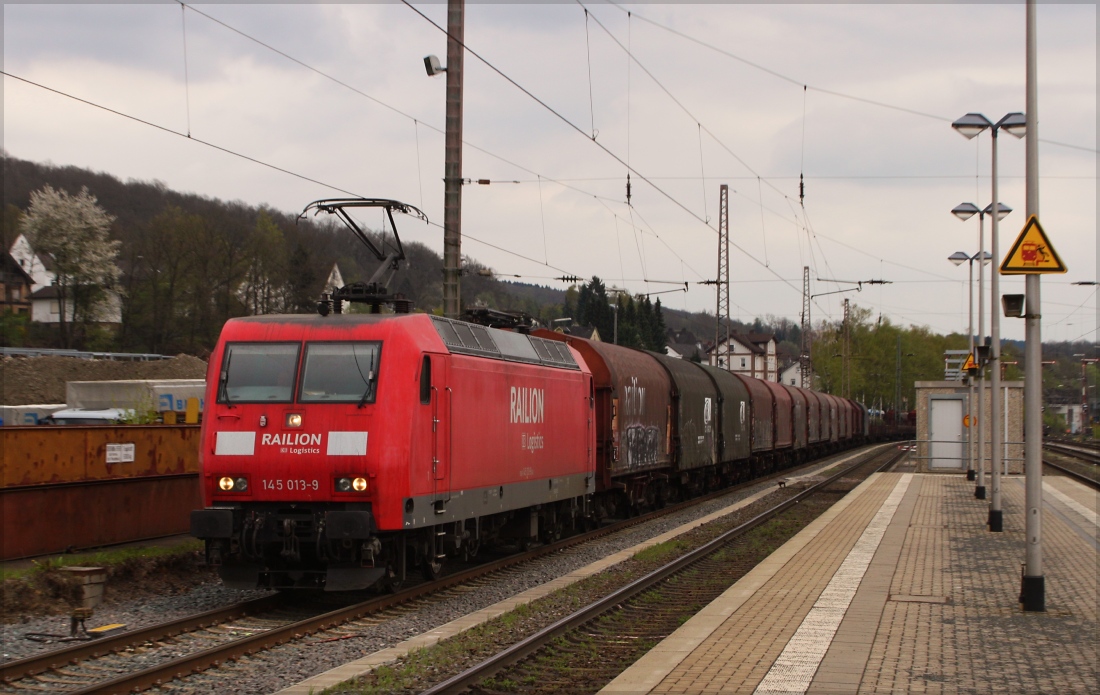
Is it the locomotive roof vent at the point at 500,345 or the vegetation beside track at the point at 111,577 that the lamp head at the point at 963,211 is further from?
the vegetation beside track at the point at 111,577

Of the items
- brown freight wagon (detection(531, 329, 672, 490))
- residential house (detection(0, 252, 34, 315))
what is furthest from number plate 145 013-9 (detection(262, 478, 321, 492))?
residential house (detection(0, 252, 34, 315))

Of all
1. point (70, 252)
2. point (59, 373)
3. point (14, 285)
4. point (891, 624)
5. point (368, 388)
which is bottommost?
point (891, 624)

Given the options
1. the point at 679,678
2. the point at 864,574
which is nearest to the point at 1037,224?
the point at 864,574

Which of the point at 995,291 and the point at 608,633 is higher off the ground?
the point at 995,291

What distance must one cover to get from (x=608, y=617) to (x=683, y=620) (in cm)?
79

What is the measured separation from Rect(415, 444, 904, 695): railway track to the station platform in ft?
1.28

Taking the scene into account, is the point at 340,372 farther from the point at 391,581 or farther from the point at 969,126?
the point at 969,126

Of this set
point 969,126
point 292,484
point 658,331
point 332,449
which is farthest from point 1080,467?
point 658,331

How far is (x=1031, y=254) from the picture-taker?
1141cm

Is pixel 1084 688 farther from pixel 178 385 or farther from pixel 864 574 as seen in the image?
pixel 178 385

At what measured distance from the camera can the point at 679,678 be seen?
311 inches

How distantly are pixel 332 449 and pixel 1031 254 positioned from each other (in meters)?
7.78

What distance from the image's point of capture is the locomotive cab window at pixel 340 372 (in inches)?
433

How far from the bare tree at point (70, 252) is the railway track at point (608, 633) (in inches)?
1918
